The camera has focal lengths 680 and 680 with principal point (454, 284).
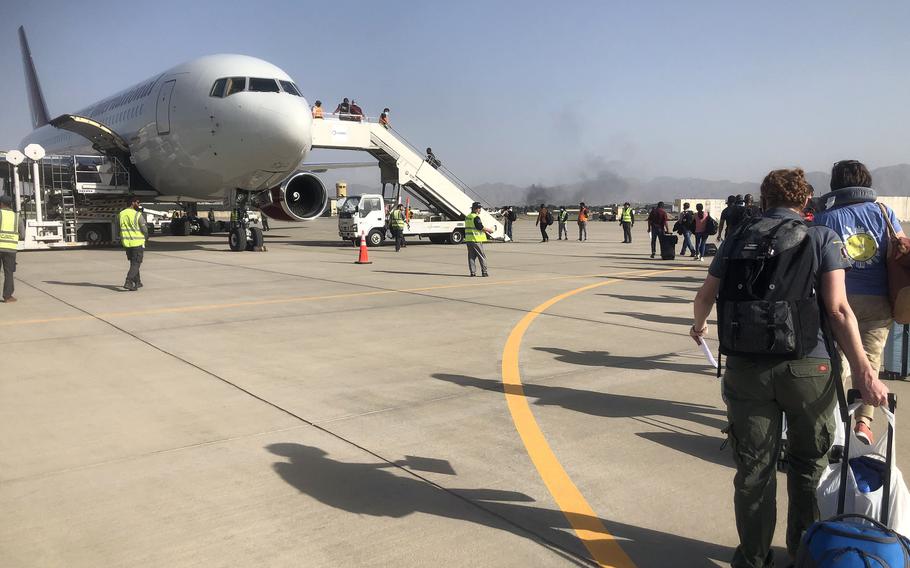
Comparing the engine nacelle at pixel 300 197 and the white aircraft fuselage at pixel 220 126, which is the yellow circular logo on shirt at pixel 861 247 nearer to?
the white aircraft fuselage at pixel 220 126

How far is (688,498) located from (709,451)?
86 cm

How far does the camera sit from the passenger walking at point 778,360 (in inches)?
112

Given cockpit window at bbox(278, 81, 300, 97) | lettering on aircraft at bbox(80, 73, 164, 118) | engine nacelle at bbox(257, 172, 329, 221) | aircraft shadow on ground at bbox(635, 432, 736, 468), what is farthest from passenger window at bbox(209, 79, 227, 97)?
aircraft shadow on ground at bbox(635, 432, 736, 468)

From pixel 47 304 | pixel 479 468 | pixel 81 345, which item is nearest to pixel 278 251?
pixel 47 304

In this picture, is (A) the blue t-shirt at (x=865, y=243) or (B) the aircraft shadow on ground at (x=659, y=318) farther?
(B) the aircraft shadow on ground at (x=659, y=318)

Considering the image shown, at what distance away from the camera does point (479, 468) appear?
425cm

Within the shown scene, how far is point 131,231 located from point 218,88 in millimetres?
7333

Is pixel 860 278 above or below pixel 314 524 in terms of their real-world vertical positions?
above

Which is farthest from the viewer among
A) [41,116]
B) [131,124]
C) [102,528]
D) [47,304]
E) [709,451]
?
[41,116]

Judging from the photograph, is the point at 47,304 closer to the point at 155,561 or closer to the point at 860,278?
the point at 155,561

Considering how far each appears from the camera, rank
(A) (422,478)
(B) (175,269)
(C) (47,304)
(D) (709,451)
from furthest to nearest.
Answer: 1. (B) (175,269)
2. (C) (47,304)
3. (D) (709,451)
4. (A) (422,478)

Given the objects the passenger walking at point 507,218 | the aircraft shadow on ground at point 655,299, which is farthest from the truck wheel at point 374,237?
the aircraft shadow on ground at point 655,299

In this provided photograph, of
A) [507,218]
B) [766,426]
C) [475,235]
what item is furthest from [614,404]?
[507,218]

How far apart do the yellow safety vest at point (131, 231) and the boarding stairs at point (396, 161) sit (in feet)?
45.1
